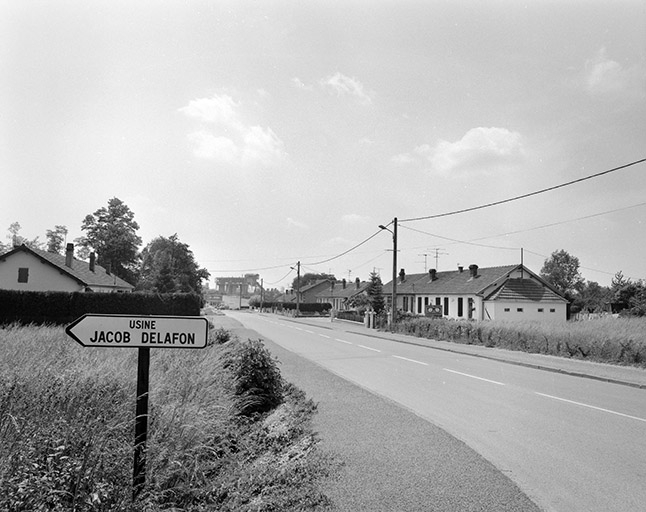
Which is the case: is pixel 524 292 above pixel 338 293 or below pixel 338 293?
above

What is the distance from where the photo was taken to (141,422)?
4.23 meters

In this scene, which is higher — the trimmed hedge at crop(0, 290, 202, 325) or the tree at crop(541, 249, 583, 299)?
the tree at crop(541, 249, 583, 299)

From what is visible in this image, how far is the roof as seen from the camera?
1785 inches

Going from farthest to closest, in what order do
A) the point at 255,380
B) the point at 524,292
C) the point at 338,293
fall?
the point at 338,293, the point at 524,292, the point at 255,380

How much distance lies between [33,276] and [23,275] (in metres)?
0.73

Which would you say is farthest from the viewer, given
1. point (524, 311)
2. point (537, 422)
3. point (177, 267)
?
point (177, 267)

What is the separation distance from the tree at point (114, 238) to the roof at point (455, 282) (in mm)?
38823

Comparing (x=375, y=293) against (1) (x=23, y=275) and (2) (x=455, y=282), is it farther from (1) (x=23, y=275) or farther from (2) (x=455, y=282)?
(1) (x=23, y=275)

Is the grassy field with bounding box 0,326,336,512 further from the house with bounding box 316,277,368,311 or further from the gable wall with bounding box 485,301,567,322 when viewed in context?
the house with bounding box 316,277,368,311

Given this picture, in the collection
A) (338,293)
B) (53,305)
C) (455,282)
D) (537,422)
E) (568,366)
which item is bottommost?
(568,366)

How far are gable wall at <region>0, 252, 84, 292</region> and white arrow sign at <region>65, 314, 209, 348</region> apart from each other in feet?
134

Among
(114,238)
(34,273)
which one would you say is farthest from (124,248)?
(34,273)

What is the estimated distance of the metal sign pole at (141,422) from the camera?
13.2ft

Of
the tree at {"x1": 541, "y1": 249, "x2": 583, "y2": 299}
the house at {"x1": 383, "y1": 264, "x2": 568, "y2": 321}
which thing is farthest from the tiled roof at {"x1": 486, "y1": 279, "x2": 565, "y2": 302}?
the tree at {"x1": 541, "y1": 249, "x2": 583, "y2": 299}
